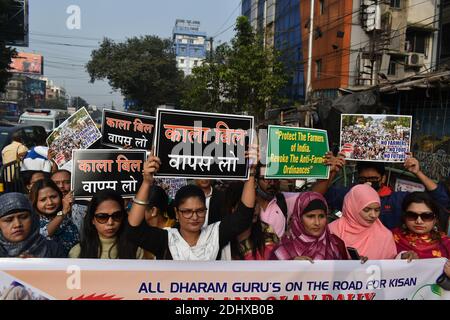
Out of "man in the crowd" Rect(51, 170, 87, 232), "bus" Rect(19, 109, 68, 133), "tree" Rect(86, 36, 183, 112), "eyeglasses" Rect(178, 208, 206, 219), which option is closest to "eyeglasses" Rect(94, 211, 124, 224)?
"eyeglasses" Rect(178, 208, 206, 219)

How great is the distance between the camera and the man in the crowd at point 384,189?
3266 millimetres

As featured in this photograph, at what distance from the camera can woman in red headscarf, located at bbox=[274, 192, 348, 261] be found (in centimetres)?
254

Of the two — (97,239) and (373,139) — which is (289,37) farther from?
(97,239)

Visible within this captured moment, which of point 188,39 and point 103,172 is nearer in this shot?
point 103,172

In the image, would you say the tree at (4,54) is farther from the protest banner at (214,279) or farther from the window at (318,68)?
the protest banner at (214,279)

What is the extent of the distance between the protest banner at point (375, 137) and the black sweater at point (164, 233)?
1.68 meters

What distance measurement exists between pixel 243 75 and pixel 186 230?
48.8ft

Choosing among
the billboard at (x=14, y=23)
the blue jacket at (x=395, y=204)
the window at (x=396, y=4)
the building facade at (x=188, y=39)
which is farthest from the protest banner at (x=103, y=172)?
the building facade at (x=188, y=39)

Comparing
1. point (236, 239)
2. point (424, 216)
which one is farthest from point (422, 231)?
point (236, 239)

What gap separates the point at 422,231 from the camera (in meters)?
2.75

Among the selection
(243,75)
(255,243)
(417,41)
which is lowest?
(255,243)

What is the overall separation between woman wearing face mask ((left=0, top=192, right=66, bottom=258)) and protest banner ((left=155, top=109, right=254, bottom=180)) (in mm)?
848

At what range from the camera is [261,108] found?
1864 centimetres
